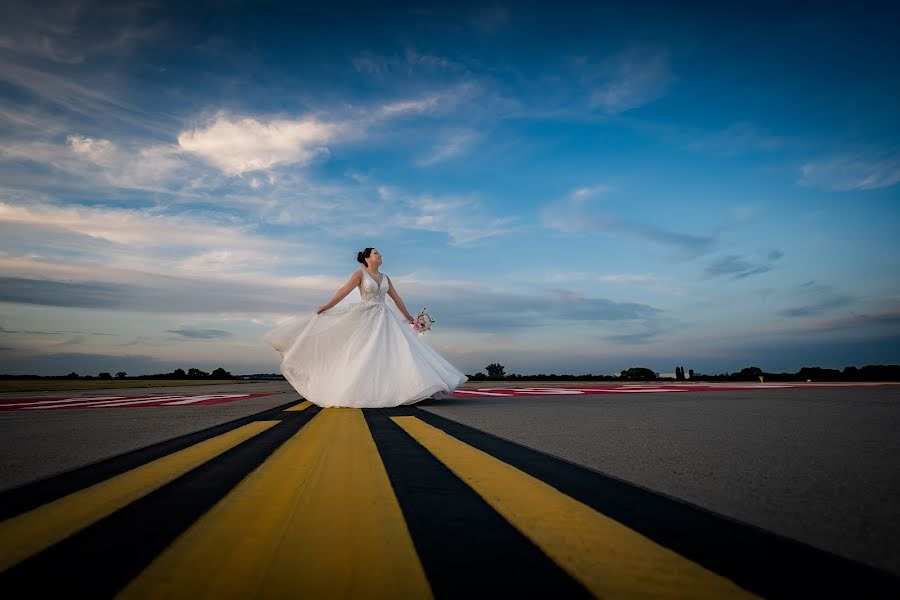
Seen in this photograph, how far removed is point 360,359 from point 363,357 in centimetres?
5

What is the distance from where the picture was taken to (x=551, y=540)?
55.9 inches

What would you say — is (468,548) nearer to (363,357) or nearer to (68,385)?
(363,357)

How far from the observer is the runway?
3.77 ft

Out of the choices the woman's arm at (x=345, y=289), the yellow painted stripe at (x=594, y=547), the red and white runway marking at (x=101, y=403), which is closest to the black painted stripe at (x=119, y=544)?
the yellow painted stripe at (x=594, y=547)

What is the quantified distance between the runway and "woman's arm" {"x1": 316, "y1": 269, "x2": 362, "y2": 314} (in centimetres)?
491

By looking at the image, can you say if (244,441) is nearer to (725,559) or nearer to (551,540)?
(551,540)

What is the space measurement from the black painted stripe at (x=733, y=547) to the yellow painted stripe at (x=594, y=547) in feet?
0.20

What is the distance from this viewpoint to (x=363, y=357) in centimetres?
750

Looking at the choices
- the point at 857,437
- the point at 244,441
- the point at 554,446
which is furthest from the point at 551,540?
the point at 857,437

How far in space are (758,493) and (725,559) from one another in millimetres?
895

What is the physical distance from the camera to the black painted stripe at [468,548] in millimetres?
1107

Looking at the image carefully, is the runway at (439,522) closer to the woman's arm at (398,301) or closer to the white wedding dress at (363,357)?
the white wedding dress at (363,357)

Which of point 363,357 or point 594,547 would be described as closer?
point 594,547

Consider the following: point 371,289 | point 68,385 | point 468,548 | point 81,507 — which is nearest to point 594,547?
point 468,548
